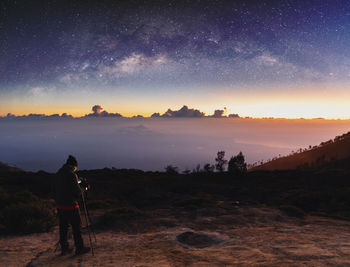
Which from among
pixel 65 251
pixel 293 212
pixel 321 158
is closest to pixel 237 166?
pixel 293 212

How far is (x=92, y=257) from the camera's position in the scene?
5.36 meters

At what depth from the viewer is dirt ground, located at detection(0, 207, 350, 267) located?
4973 mm

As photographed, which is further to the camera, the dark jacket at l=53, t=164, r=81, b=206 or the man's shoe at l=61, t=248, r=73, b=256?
the man's shoe at l=61, t=248, r=73, b=256

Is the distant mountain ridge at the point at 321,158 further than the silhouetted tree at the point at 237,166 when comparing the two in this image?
Yes

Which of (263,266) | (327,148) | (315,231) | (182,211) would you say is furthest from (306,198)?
(327,148)

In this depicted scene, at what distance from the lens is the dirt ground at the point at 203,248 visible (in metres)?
4.97

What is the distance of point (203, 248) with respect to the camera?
6176mm

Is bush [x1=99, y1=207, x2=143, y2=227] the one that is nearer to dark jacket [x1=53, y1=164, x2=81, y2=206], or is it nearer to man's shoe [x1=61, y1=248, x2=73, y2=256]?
man's shoe [x1=61, y1=248, x2=73, y2=256]

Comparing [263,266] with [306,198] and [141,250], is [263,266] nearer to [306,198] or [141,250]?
[141,250]

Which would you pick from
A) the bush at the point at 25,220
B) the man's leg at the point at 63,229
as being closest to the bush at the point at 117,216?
the bush at the point at 25,220

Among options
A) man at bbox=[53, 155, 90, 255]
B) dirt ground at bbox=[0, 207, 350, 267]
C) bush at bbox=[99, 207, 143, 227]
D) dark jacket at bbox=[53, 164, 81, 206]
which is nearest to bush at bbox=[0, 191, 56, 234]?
dirt ground at bbox=[0, 207, 350, 267]

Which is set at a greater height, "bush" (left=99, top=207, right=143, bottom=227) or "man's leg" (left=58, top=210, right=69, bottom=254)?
"man's leg" (left=58, top=210, right=69, bottom=254)

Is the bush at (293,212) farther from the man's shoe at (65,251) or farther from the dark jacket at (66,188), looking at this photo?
the dark jacket at (66,188)

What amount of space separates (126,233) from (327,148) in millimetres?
82021
